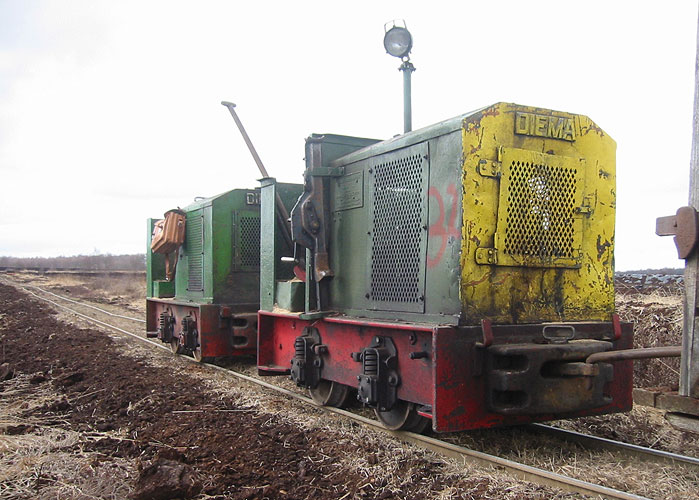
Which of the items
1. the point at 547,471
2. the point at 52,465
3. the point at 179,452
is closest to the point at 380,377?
the point at 547,471

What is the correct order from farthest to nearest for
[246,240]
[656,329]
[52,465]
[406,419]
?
1. [246,240]
2. [656,329]
3. [406,419]
4. [52,465]

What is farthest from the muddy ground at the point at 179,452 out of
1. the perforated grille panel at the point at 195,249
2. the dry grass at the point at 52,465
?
the perforated grille panel at the point at 195,249

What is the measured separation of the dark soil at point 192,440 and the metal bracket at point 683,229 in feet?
5.99

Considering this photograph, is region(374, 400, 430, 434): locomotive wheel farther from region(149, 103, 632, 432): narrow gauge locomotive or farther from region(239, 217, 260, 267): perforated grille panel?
region(239, 217, 260, 267): perforated grille panel

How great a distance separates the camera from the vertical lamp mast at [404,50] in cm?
620

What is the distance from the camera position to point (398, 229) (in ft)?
18.1

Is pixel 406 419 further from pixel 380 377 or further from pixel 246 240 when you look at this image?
pixel 246 240

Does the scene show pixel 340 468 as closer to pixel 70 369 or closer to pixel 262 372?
pixel 262 372

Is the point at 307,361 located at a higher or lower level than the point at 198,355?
higher

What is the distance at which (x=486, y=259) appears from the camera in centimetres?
473

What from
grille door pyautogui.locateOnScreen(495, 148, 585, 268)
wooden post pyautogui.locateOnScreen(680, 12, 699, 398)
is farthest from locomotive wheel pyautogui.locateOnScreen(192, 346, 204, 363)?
wooden post pyautogui.locateOnScreen(680, 12, 699, 398)

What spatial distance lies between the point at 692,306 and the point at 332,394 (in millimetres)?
3893

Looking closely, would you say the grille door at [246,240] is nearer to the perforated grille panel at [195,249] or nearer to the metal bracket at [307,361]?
the perforated grille panel at [195,249]

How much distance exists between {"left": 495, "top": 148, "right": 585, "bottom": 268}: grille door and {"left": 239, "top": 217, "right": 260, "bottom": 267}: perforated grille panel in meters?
5.78
